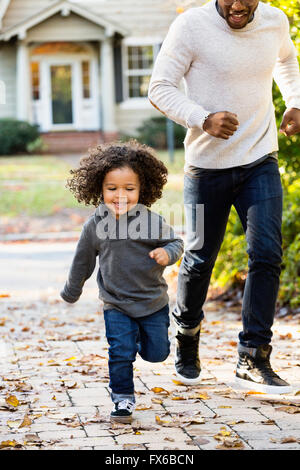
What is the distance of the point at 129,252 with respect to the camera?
13.1 ft

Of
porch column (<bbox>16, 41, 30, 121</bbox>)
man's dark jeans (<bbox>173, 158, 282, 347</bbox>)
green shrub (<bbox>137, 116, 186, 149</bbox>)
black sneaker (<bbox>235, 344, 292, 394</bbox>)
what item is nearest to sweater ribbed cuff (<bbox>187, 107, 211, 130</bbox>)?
man's dark jeans (<bbox>173, 158, 282, 347</bbox>)

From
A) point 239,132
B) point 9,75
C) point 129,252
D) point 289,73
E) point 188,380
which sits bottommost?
point 188,380

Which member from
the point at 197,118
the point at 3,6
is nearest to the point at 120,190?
the point at 197,118

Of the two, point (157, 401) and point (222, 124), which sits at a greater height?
point (222, 124)

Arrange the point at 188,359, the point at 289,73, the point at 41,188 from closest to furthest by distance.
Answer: the point at 289,73
the point at 188,359
the point at 41,188

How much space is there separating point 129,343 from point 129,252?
0.41m

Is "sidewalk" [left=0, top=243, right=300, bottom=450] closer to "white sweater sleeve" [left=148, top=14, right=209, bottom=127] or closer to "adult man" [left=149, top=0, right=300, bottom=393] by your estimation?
"adult man" [left=149, top=0, right=300, bottom=393]

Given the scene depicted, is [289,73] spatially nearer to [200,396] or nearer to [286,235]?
[200,396]

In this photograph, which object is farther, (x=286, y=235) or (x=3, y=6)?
(x=3, y=6)

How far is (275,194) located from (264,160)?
177 millimetres

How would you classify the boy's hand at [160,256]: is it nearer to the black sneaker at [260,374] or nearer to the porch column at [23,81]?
the black sneaker at [260,374]
